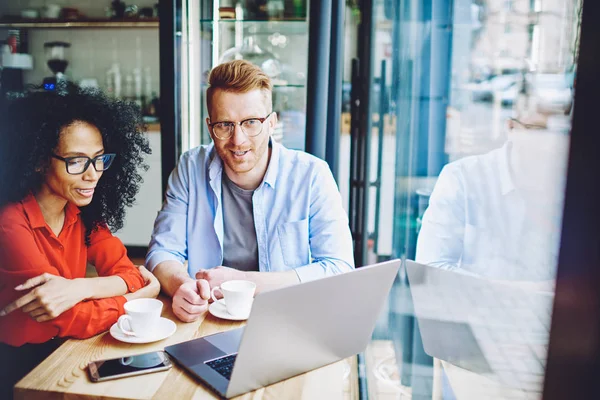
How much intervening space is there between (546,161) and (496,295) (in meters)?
0.37

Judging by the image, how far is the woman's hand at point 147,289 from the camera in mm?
1232

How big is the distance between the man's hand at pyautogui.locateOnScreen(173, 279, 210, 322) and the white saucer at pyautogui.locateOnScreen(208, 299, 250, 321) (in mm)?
21

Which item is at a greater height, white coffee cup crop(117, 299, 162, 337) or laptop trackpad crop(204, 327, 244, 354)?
white coffee cup crop(117, 299, 162, 337)

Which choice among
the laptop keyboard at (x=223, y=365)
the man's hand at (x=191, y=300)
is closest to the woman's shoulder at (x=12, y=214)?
the man's hand at (x=191, y=300)

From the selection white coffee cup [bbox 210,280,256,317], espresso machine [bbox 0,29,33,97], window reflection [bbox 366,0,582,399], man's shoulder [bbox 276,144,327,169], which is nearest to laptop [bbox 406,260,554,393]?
window reflection [bbox 366,0,582,399]

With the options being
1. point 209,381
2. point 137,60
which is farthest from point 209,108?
point 137,60

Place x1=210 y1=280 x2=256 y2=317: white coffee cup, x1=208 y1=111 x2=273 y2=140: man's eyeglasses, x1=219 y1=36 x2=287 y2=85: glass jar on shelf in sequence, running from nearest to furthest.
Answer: x1=210 y1=280 x2=256 y2=317: white coffee cup < x1=208 y1=111 x2=273 y2=140: man's eyeglasses < x1=219 y1=36 x2=287 y2=85: glass jar on shelf

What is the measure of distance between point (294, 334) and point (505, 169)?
18.8 inches

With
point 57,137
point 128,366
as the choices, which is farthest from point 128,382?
point 57,137

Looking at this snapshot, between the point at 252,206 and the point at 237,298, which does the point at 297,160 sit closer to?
the point at 252,206

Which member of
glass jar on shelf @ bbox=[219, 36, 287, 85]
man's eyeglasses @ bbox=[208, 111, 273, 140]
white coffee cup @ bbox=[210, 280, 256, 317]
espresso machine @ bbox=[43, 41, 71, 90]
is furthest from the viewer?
espresso machine @ bbox=[43, 41, 71, 90]

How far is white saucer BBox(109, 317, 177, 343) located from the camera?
1062mm

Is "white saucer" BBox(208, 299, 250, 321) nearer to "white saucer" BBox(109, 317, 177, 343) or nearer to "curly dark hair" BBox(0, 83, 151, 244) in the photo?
"white saucer" BBox(109, 317, 177, 343)

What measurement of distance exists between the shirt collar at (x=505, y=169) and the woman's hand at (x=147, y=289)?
0.85 metres
